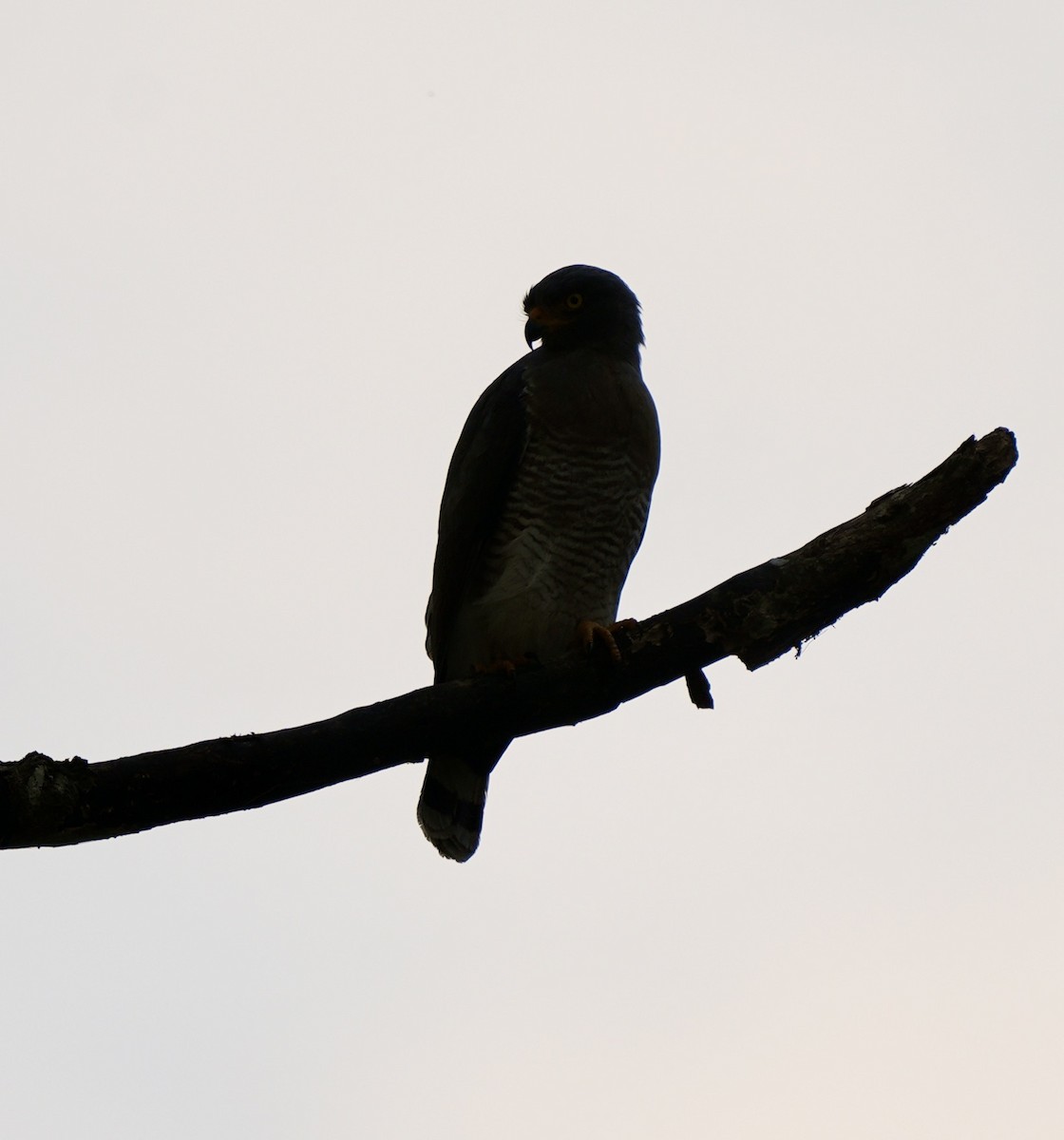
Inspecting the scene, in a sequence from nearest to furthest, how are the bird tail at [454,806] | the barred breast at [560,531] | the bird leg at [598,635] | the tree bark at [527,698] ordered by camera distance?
the tree bark at [527,698] < the bird leg at [598,635] < the barred breast at [560,531] < the bird tail at [454,806]

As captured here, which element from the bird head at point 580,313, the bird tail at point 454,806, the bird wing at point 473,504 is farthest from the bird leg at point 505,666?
the bird head at point 580,313

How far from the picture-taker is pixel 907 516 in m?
4.77

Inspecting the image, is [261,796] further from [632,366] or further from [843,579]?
[632,366]

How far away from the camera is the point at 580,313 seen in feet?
23.6

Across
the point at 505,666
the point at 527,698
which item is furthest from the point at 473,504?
the point at 527,698

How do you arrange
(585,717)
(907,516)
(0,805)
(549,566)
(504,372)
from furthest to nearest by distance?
(504,372) → (549,566) → (585,717) → (907,516) → (0,805)

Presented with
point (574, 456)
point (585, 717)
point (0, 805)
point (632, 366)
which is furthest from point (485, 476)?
point (0, 805)

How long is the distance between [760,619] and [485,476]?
1.95 metres

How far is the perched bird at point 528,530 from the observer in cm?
639

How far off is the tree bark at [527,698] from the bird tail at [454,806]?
1620 millimetres

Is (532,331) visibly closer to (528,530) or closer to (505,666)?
(528,530)

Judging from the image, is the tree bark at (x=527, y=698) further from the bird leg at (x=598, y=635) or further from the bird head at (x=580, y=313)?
the bird head at (x=580, y=313)

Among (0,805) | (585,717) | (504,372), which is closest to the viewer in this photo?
(0,805)

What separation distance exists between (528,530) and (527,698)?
4.99 feet
